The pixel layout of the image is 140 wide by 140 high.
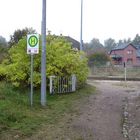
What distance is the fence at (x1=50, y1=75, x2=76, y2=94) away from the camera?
61.0ft

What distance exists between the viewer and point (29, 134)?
32.4ft

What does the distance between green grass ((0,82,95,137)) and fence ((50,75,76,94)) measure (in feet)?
2.79

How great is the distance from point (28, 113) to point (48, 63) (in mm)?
6982

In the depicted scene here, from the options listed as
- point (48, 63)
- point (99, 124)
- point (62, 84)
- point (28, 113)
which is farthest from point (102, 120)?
point (48, 63)

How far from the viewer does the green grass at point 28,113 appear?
34.0 feet

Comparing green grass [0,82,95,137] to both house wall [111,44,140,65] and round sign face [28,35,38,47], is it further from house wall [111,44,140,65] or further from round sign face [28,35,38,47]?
house wall [111,44,140,65]

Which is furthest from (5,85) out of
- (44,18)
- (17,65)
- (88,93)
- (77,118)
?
(77,118)

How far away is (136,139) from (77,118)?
299cm

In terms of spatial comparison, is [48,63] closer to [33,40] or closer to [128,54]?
[33,40]

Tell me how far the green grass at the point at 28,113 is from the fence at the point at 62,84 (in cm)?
85

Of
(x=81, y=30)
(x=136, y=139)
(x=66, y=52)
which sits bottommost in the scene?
(x=136, y=139)

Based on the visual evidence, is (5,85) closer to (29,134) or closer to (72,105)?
(72,105)

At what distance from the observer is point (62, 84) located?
19234 millimetres

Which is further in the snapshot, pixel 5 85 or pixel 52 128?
pixel 5 85
